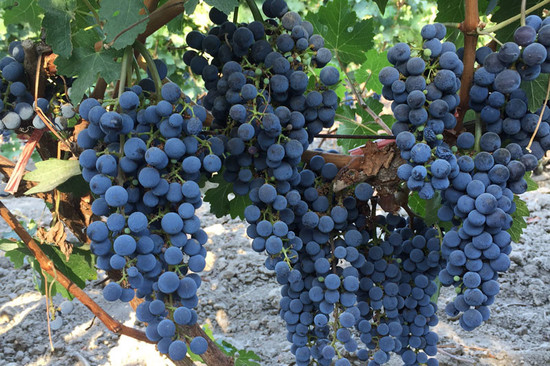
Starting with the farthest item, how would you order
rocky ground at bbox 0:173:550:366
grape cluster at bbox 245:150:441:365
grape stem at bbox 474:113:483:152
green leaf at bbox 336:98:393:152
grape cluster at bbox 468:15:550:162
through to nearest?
1. rocky ground at bbox 0:173:550:366
2. green leaf at bbox 336:98:393:152
3. grape cluster at bbox 245:150:441:365
4. grape stem at bbox 474:113:483:152
5. grape cluster at bbox 468:15:550:162

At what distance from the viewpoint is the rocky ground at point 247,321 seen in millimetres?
1974

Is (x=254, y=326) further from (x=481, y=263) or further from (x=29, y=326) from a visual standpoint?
(x=481, y=263)

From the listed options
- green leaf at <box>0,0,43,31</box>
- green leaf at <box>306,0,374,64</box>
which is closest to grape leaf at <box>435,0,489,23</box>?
green leaf at <box>306,0,374,64</box>

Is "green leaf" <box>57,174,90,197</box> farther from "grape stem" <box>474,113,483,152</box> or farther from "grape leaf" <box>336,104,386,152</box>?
"grape stem" <box>474,113,483,152</box>

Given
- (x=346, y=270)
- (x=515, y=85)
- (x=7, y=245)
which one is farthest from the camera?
(x=7, y=245)

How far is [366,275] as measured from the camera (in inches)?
42.1

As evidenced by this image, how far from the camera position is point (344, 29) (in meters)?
1.14

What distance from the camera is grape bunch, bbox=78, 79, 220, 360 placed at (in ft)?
2.48

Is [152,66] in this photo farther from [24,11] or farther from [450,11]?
[450,11]

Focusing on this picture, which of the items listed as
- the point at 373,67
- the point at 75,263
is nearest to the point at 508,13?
the point at 373,67

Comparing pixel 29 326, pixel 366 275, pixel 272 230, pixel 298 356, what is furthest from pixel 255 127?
pixel 29 326

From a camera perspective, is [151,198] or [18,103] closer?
[151,198]

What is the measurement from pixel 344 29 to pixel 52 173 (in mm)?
683

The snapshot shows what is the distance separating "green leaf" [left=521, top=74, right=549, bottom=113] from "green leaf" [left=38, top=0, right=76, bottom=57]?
2.49ft
